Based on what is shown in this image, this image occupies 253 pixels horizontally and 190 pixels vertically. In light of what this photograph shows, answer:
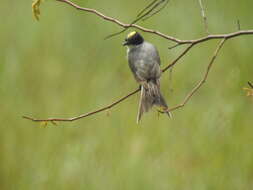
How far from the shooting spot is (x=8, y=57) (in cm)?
537

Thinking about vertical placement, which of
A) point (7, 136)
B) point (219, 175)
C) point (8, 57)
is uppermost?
point (8, 57)

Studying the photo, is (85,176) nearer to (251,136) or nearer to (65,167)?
(65,167)

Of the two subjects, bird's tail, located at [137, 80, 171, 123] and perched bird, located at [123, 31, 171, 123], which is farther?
perched bird, located at [123, 31, 171, 123]

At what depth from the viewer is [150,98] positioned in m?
2.81

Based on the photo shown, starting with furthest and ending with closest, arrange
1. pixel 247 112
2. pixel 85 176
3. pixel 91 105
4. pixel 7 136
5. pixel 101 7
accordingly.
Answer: pixel 101 7 < pixel 247 112 < pixel 91 105 < pixel 7 136 < pixel 85 176

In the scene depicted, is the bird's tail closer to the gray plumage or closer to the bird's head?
the gray plumage

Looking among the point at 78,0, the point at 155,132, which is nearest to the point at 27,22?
the point at 78,0

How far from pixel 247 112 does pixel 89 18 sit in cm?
130

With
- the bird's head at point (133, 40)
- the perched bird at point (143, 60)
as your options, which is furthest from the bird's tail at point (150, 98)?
the bird's head at point (133, 40)

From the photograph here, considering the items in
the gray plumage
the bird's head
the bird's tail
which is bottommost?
the bird's tail

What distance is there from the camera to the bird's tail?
2748 millimetres

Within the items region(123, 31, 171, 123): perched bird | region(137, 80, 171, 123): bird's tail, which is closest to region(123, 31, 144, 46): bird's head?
region(123, 31, 171, 123): perched bird

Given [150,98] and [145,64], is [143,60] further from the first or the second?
[150,98]

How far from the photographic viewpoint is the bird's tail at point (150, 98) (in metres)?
2.75
